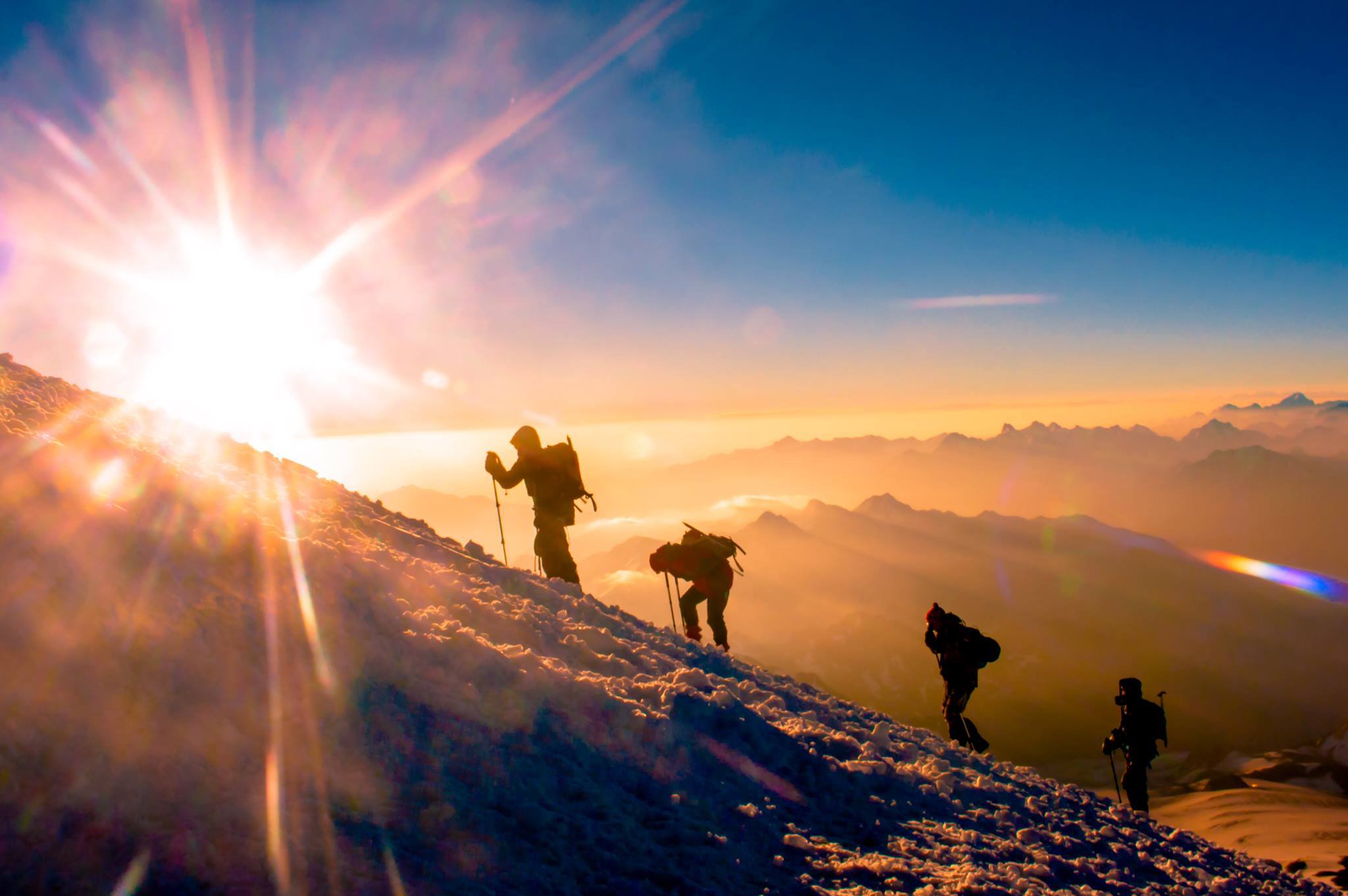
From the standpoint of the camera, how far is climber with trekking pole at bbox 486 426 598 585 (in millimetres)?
17406

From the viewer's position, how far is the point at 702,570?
18562 millimetres

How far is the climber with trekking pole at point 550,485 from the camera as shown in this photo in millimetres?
17406

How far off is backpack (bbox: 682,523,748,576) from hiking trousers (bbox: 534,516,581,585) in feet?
11.0

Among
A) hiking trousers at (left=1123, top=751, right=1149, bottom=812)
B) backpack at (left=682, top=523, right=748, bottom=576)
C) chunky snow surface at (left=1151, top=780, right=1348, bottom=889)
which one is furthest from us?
chunky snow surface at (left=1151, top=780, right=1348, bottom=889)

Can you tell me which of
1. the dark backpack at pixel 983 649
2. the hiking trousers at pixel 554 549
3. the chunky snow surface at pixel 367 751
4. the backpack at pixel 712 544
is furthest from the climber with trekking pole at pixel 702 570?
the chunky snow surface at pixel 367 751

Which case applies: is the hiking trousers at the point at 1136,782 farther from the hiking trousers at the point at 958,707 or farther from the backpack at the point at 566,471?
the backpack at the point at 566,471

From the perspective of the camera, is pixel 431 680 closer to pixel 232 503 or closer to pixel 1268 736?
pixel 232 503

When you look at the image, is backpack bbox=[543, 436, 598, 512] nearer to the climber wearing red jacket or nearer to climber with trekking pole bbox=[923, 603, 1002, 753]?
the climber wearing red jacket

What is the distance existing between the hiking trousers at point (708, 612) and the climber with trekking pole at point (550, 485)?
3453 mm

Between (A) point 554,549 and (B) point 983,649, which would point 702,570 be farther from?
(B) point 983,649

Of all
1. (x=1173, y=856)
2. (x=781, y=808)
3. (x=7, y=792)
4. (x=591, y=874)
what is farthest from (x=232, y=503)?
(x=1173, y=856)

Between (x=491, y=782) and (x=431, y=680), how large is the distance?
136cm

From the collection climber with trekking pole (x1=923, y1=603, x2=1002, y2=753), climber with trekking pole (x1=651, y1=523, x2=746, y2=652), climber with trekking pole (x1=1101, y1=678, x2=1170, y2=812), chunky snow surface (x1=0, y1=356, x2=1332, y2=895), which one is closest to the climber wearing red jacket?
climber with trekking pole (x1=651, y1=523, x2=746, y2=652)

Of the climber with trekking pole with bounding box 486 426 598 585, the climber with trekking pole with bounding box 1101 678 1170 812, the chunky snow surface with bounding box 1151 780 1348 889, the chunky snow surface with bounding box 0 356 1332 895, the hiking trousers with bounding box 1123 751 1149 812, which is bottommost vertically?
the chunky snow surface with bounding box 1151 780 1348 889
